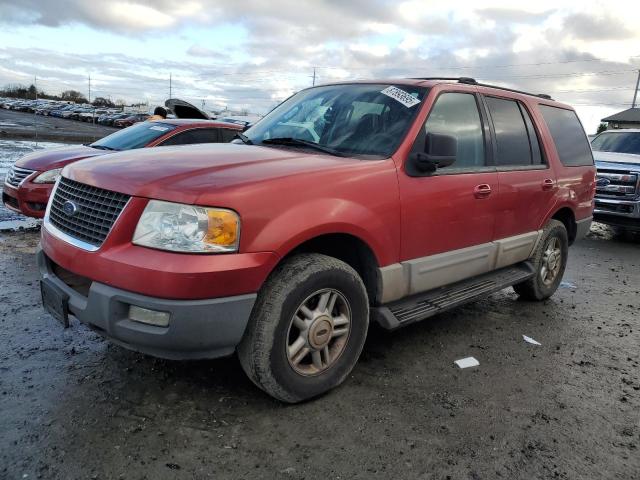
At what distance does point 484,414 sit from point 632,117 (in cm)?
5742

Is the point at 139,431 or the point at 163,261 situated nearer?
the point at 163,261

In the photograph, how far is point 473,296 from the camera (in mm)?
4117

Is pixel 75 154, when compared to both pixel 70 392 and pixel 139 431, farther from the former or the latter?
pixel 139 431

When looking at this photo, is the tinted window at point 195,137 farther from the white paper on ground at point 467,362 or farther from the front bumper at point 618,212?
the front bumper at point 618,212

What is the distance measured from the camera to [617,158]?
10.1 m

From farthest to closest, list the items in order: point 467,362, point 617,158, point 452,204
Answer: point 617,158, point 467,362, point 452,204

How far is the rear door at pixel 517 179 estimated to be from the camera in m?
4.38

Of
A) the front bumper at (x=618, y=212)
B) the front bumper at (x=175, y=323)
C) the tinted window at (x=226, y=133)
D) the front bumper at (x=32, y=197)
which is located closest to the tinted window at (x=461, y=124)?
the front bumper at (x=175, y=323)

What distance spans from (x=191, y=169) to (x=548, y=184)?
3.43m

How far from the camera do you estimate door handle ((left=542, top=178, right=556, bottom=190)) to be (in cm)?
487

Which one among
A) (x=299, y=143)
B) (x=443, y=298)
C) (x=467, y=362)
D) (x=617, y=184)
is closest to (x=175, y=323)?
(x=299, y=143)

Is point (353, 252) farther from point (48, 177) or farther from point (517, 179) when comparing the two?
point (48, 177)

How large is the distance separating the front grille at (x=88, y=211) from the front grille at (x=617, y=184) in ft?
29.9

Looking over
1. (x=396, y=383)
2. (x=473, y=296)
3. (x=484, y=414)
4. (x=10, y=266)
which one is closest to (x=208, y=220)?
(x=396, y=383)
